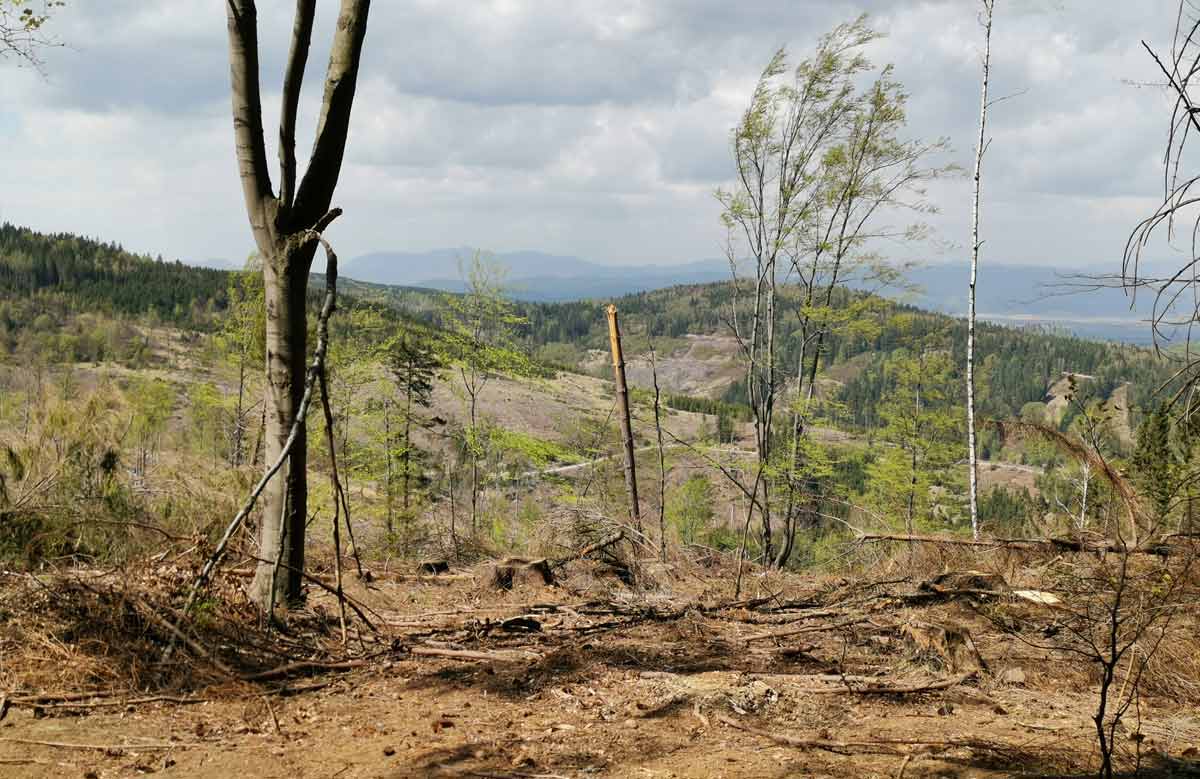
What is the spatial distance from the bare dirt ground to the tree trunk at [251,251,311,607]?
405 millimetres

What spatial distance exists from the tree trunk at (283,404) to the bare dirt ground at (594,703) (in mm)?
405

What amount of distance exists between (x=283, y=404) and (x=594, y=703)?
2786mm

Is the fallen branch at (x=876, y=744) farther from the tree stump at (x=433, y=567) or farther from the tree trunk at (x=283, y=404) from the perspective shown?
the tree stump at (x=433, y=567)

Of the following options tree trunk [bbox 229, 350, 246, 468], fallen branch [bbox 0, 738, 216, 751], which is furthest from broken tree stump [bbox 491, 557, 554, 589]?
tree trunk [bbox 229, 350, 246, 468]

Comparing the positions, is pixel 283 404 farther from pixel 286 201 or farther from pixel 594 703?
pixel 594 703

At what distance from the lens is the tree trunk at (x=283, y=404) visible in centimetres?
504

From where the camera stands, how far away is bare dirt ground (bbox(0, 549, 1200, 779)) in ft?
10.9

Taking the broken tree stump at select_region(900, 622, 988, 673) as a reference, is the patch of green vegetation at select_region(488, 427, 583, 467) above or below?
below

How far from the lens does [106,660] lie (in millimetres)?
4031

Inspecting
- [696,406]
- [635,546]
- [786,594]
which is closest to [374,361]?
[635,546]

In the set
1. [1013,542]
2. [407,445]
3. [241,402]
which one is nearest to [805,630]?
[1013,542]

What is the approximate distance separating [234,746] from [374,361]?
775 inches

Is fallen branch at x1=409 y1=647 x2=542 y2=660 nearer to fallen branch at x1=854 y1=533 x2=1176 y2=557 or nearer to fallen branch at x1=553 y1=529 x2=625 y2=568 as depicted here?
fallen branch at x1=553 y1=529 x2=625 y2=568

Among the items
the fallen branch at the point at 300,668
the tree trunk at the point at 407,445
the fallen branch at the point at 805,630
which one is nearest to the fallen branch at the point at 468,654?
the fallen branch at the point at 300,668
